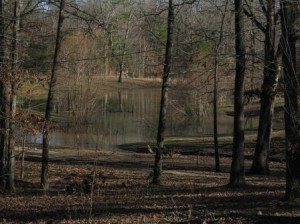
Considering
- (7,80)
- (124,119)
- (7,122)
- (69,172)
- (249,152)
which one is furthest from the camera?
(124,119)

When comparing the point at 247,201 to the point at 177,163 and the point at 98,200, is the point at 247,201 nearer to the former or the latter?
the point at 98,200

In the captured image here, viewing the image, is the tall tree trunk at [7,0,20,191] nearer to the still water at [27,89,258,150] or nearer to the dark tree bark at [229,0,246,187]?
the dark tree bark at [229,0,246,187]

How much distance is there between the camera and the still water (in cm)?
3838

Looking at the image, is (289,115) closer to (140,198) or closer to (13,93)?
(140,198)

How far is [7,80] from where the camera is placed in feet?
44.2

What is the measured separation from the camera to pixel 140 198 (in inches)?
543

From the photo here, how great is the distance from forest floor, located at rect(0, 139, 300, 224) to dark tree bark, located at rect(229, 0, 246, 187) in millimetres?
538

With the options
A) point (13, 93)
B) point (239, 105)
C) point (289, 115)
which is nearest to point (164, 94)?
point (239, 105)

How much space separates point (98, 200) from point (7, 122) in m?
3.59

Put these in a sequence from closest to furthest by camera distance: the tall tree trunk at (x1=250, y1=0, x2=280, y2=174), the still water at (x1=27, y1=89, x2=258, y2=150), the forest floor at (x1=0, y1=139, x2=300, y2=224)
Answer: the forest floor at (x1=0, y1=139, x2=300, y2=224), the tall tree trunk at (x1=250, y1=0, x2=280, y2=174), the still water at (x1=27, y1=89, x2=258, y2=150)

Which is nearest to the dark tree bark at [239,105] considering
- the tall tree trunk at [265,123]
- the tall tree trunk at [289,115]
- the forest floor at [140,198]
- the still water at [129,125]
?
the forest floor at [140,198]

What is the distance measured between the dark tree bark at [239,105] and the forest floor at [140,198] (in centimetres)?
54

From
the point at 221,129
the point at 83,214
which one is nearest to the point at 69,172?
the point at 83,214

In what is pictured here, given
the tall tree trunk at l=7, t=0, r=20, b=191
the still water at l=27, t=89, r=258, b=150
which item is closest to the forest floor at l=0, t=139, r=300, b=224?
the tall tree trunk at l=7, t=0, r=20, b=191
